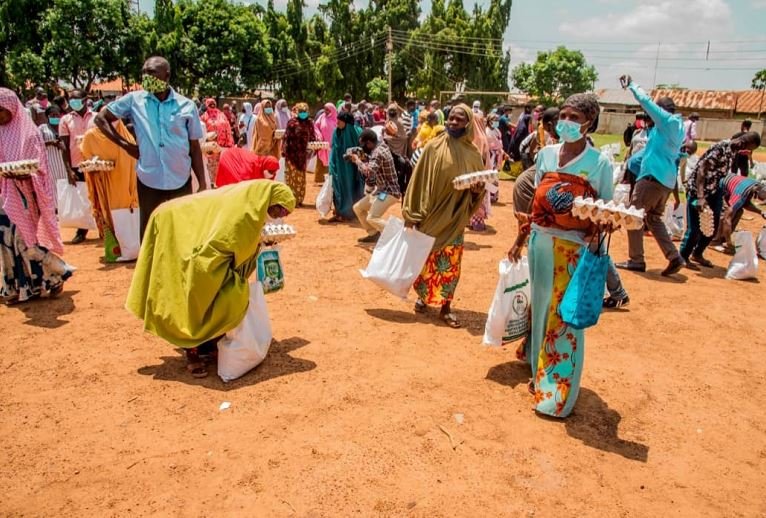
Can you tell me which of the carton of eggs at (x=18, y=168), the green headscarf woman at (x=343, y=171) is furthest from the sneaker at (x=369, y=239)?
the carton of eggs at (x=18, y=168)

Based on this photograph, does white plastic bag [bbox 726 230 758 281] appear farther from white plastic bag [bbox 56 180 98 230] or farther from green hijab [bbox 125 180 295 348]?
white plastic bag [bbox 56 180 98 230]

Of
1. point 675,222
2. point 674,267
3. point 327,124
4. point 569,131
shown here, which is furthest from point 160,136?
point 327,124

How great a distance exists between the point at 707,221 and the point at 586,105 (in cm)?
476

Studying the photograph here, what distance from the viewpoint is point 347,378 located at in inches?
162

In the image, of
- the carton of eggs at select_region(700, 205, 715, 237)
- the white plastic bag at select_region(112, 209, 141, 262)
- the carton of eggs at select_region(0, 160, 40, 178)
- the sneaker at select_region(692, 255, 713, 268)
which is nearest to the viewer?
the carton of eggs at select_region(0, 160, 40, 178)

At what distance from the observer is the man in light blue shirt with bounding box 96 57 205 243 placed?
4918 mm

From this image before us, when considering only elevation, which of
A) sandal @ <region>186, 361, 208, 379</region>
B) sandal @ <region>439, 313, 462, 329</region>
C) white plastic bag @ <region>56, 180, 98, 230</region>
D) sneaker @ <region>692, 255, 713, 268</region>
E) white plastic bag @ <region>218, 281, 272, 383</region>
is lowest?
sneaker @ <region>692, 255, 713, 268</region>

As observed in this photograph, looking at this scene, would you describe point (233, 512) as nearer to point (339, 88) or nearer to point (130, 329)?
point (130, 329)

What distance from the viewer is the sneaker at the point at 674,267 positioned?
6906 millimetres

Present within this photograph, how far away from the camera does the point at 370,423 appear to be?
353 centimetres

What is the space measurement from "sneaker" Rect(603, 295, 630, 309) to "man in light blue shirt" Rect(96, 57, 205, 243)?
13.6ft

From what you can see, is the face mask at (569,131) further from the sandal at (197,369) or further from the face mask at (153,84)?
the face mask at (153,84)

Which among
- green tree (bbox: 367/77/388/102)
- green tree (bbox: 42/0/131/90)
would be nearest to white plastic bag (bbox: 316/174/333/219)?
green tree (bbox: 42/0/131/90)

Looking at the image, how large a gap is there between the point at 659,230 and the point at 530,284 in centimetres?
394
